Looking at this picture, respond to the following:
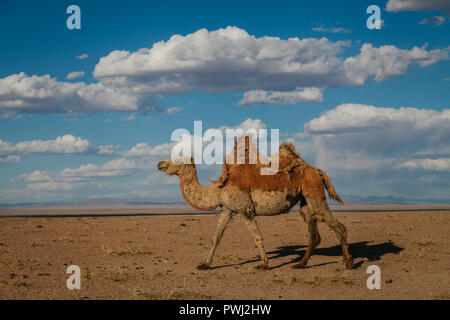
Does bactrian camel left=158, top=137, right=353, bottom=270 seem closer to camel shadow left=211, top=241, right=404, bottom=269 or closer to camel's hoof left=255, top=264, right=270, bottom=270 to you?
camel's hoof left=255, top=264, right=270, bottom=270

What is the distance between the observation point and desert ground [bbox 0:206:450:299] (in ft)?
37.5

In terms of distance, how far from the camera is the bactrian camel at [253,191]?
1400 centimetres

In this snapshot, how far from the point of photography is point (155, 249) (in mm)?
19156

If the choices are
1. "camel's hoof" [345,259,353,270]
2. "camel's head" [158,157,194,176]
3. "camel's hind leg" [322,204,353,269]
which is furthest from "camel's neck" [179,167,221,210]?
"camel's hoof" [345,259,353,270]

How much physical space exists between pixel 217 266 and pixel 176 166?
3451 millimetres

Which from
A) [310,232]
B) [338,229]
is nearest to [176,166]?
[310,232]

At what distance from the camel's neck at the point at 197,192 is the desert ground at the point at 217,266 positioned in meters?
1.97

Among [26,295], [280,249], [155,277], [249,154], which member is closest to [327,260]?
[280,249]

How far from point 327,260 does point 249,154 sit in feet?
16.0

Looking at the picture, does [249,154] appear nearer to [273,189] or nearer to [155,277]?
[273,189]

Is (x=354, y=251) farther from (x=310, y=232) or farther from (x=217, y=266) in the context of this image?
(x=217, y=266)

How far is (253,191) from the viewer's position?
14.1 meters

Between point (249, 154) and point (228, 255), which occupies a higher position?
point (249, 154)
